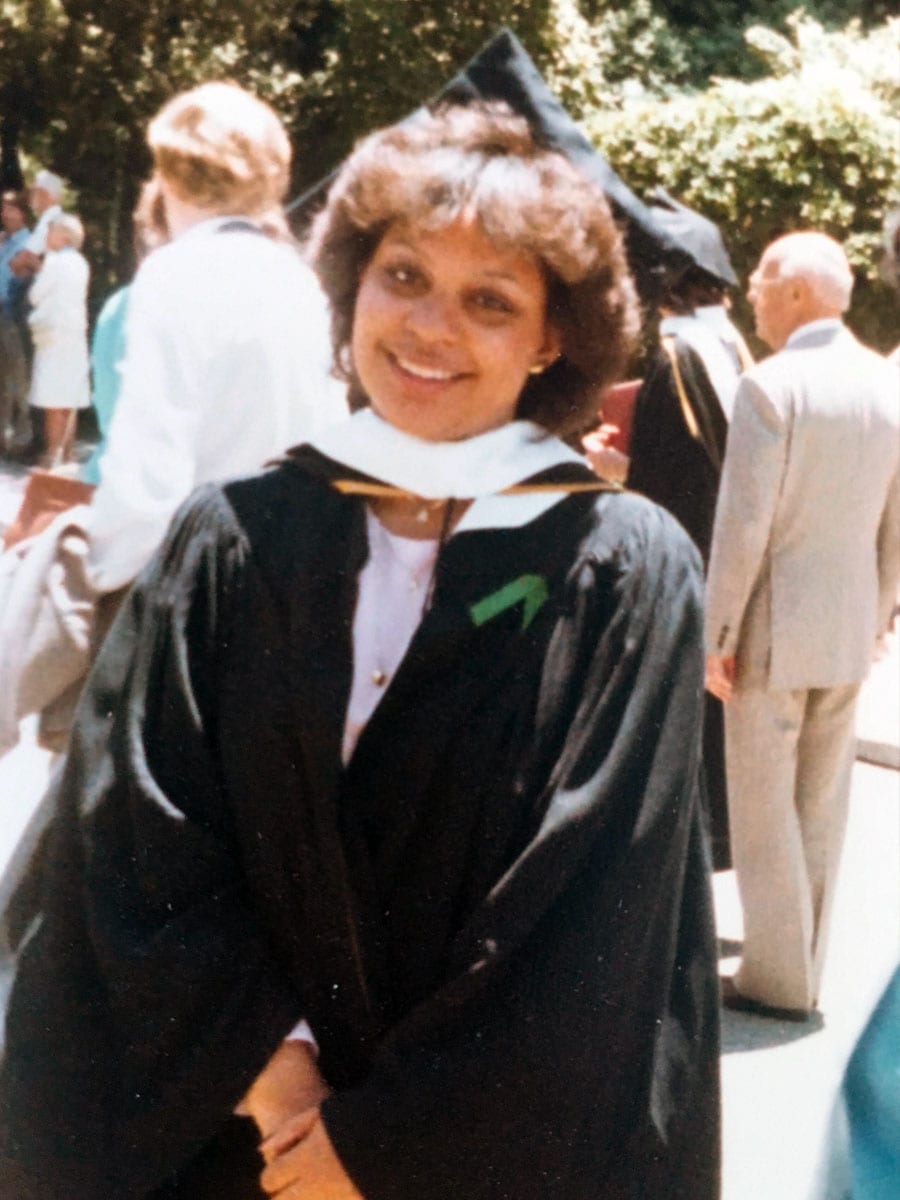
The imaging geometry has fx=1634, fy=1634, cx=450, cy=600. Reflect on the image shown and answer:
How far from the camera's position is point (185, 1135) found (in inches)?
68.4

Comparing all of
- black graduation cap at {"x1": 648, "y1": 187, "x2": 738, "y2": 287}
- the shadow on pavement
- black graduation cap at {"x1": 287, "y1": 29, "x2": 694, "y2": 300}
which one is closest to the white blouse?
→ black graduation cap at {"x1": 287, "y1": 29, "x2": 694, "y2": 300}

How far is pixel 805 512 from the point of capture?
4145 mm

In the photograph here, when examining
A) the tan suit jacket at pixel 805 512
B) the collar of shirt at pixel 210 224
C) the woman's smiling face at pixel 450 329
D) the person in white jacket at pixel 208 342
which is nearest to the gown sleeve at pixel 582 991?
the woman's smiling face at pixel 450 329

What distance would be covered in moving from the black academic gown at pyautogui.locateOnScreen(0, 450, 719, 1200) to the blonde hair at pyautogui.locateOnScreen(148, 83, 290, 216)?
4.63 ft

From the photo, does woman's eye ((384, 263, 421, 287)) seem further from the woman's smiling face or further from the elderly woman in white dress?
the elderly woman in white dress

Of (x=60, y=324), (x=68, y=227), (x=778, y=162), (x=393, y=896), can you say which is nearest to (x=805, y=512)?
(x=393, y=896)

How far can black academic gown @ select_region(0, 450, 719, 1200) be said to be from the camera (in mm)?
1717

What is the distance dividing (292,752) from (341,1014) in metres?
0.29

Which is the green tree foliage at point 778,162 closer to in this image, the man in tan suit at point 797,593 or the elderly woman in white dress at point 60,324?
the elderly woman in white dress at point 60,324

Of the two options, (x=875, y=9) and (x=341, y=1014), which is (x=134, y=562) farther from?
(x=875, y=9)

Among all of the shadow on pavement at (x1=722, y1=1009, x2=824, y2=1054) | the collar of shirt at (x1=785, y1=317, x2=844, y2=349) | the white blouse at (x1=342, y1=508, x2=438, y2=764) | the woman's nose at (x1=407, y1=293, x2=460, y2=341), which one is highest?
the woman's nose at (x1=407, y1=293, x2=460, y2=341)

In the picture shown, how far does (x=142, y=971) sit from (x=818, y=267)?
10.6 feet

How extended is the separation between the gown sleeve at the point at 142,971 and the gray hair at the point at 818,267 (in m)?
2.94

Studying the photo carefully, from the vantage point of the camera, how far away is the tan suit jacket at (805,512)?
4.07 metres
